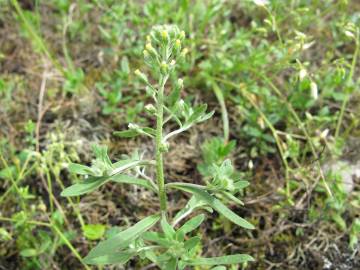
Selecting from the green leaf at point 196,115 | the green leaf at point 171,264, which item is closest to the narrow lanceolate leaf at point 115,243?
the green leaf at point 171,264

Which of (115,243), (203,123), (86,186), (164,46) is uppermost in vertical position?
(164,46)

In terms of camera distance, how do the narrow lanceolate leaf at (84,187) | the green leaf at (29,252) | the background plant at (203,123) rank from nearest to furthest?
the narrow lanceolate leaf at (84,187), the green leaf at (29,252), the background plant at (203,123)

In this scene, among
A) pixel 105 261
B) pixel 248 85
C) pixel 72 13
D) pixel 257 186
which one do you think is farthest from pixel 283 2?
pixel 105 261

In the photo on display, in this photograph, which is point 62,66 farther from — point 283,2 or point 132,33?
point 283,2

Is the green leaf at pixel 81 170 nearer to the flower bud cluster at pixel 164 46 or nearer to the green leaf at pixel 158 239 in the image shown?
the green leaf at pixel 158 239

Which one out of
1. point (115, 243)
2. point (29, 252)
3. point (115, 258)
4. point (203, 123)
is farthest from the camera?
point (203, 123)

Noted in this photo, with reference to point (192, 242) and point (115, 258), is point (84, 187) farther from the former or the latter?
point (192, 242)

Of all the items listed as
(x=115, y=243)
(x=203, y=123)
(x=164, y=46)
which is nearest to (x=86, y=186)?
(x=115, y=243)
